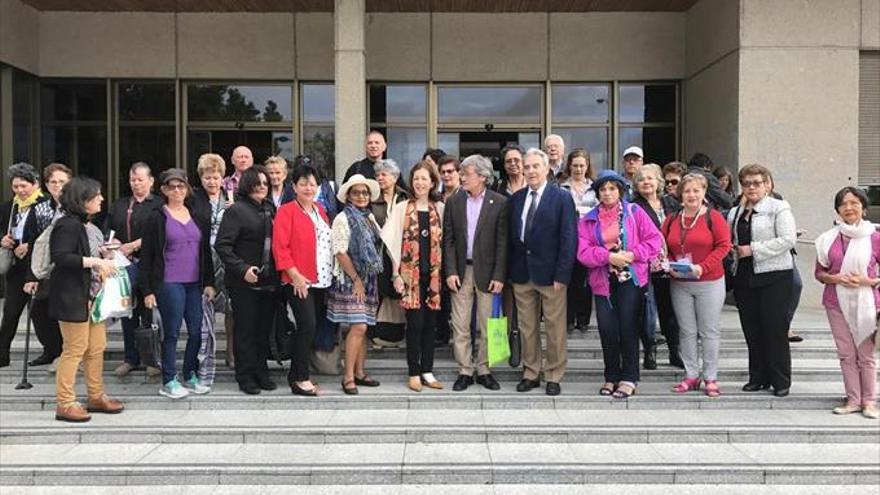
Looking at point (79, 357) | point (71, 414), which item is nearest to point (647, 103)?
point (79, 357)

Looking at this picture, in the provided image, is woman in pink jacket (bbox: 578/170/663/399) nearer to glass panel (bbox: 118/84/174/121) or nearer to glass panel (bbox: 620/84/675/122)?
glass panel (bbox: 620/84/675/122)

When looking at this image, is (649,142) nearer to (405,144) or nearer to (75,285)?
(405,144)

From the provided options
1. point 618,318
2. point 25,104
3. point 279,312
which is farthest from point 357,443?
point 25,104

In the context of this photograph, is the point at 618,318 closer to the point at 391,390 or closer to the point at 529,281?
the point at 529,281

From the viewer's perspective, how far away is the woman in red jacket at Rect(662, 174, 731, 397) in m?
5.71

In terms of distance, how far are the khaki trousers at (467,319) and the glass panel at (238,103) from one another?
675 centimetres

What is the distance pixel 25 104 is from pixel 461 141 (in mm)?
6935

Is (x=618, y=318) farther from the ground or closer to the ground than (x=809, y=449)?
farther from the ground

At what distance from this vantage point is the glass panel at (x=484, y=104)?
38.2 ft

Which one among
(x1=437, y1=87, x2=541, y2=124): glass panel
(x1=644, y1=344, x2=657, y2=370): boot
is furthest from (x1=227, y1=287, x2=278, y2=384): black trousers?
(x1=437, y1=87, x2=541, y2=124): glass panel

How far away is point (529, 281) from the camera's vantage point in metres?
5.82

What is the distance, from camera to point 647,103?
11.7 meters

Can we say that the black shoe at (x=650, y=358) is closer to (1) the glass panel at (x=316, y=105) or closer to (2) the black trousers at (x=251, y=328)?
(2) the black trousers at (x=251, y=328)

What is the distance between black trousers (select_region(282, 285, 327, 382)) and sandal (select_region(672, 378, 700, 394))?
3077 mm
